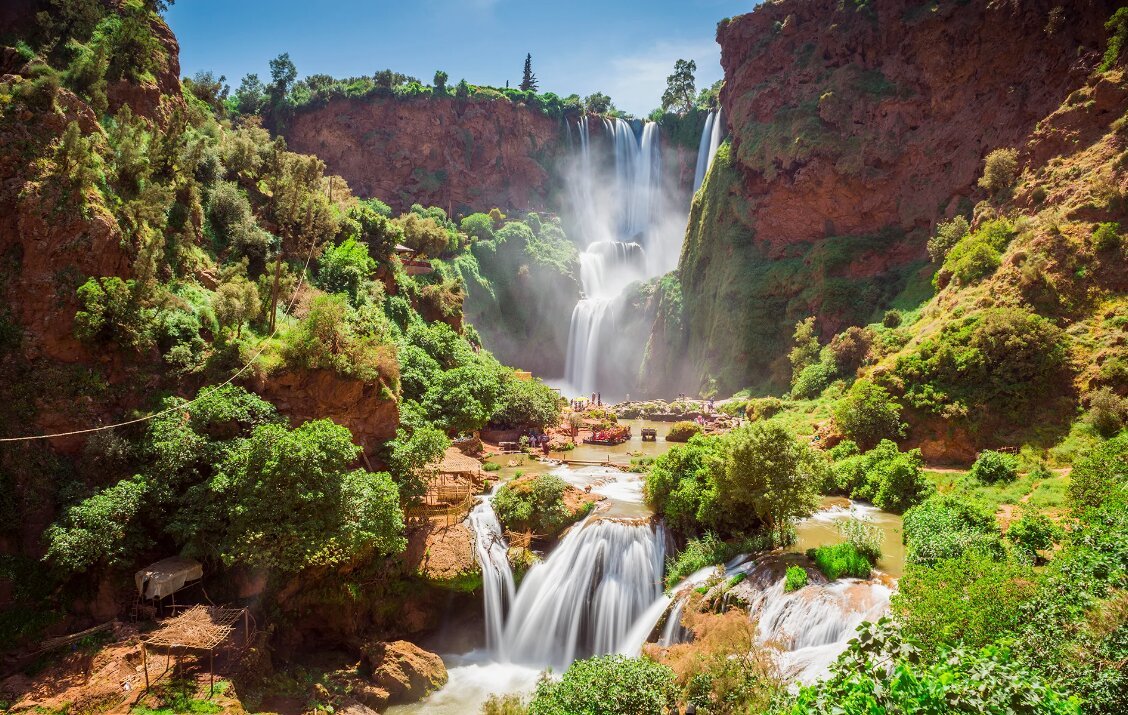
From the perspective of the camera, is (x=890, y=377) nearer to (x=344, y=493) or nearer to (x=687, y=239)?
(x=344, y=493)

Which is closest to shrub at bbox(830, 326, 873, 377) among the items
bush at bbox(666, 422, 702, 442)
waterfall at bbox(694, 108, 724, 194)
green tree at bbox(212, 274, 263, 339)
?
bush at bbox(666, 422, 702, 442)

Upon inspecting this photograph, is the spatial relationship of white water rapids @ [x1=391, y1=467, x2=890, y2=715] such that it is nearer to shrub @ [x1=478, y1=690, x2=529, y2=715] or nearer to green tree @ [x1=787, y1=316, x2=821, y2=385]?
shrub @ [x1=478, y1=690, x2=529, y2=715]

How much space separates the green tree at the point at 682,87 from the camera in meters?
81.8

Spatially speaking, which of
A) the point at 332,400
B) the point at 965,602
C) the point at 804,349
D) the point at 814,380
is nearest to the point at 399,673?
the point at 332,400

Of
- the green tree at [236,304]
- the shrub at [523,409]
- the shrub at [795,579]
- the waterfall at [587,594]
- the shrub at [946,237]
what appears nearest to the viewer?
the shrub at [795,579]

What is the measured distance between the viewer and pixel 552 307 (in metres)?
66.9

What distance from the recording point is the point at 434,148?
246 ft

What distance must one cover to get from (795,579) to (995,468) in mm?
11705

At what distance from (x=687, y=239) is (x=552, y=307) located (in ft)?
56.7

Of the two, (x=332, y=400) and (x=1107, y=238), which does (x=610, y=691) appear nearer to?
(x=332, y=400)

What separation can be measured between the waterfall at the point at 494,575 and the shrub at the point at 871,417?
55.9 ft

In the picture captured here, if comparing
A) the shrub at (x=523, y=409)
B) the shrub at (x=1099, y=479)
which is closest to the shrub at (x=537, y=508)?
the shrub at (x=523, y=409)

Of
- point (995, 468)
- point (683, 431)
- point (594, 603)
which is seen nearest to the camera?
point (594, 603)

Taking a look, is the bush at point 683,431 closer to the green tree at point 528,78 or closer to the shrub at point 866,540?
the shrub at point 866,540
